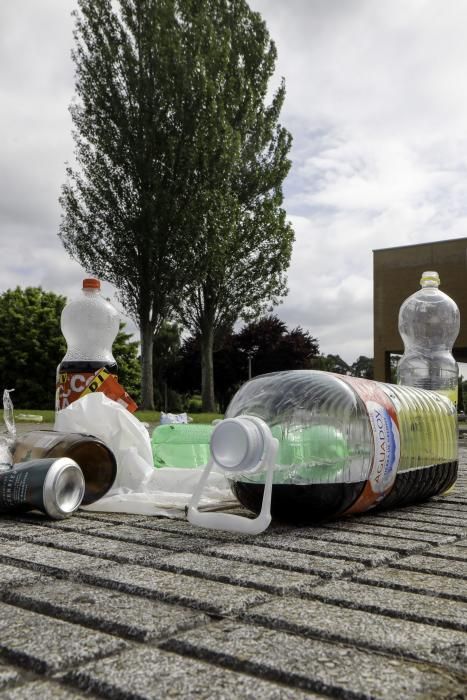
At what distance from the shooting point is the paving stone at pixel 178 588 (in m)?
1.56

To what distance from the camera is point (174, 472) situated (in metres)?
3.73

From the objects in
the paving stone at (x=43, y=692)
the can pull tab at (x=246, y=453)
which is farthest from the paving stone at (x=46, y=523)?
the paving stone at (x=43, y=692)

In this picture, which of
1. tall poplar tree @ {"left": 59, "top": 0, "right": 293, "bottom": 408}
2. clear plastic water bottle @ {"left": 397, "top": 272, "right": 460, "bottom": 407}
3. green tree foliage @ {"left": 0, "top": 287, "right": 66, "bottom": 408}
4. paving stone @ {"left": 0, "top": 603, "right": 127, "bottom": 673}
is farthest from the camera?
green tree foliage @ {"left": 0, "top": 287, "right": 66, "bottom": 408}

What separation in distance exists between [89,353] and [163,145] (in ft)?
61.1

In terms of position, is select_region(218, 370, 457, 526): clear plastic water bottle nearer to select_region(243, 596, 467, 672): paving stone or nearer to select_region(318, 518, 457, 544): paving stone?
select_region(318, 518, 457, 544): paving stone

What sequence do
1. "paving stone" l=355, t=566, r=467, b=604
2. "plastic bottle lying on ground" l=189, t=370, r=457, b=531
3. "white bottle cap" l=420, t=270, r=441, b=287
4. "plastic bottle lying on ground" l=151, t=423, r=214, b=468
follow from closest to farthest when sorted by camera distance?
Answer: "paving stone" l=355, t=566, r=467, b=604
"plastic bottle lying on ground" l=189, t=370, r=457, b=531
"plastic bottle lying on ground" l=151, t=423, r=214, b=468
"white bottle cap" l=420, t=270, r=441, b=287

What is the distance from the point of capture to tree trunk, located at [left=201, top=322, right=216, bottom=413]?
82.7 feet

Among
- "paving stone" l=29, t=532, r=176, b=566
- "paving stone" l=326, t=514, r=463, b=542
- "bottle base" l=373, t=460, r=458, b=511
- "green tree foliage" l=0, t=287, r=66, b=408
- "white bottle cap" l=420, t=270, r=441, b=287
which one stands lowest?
"paving stone" l=326, t=514, r=463, b=542

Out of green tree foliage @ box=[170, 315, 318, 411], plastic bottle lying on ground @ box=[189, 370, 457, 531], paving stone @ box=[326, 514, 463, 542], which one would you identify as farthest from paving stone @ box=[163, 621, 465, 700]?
green tree foliage @ box=[170, 315, 318, 411]

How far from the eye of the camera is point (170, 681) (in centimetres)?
113

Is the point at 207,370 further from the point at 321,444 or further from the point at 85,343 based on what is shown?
the point at 321,444

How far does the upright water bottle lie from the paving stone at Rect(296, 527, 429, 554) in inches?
67.8

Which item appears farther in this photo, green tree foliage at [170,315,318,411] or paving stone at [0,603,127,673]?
green tree foliage at [170,315,318,411]

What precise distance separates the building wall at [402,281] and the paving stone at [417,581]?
2560 centimetres
